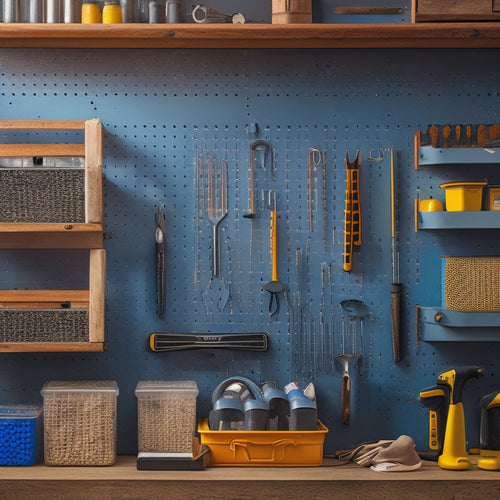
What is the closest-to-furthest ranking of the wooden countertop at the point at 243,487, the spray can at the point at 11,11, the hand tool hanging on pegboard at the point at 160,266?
1. the wooden countertop at the point at 243,487
2. the spray can at the point at 11,11
3. the hand tool hanging on pegboard at the point at 160,266

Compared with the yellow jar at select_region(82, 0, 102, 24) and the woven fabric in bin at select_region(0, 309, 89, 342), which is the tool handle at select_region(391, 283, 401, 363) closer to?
the woven fabric in bin at select_region(0, 309, 89, 342)

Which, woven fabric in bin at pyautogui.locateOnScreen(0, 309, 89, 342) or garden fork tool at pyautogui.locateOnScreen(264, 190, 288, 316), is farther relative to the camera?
garden fork tool at pyautogui.locateOnScreen(264, 190, 288, 316)

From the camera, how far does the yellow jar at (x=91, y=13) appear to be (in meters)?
2.90

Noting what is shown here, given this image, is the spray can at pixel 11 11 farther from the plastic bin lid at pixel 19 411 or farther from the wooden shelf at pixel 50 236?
the plastic bin lid at pixel 19 411

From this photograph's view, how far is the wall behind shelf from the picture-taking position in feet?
10.2

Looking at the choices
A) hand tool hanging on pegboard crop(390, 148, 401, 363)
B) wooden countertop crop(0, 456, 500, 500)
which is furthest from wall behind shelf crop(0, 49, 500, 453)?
wooden countertop crop(0, 456, 500, 500)

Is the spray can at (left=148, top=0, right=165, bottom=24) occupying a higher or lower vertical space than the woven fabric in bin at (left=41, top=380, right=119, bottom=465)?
higher

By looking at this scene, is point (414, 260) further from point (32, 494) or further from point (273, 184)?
point (32, 494)

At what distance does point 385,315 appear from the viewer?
3.13 m

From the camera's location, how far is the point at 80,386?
2932 millimetres

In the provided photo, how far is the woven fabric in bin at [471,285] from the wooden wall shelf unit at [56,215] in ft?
4.35

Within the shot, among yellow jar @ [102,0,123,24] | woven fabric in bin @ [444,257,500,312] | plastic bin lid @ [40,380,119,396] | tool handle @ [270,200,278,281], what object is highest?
yellow jar @ [102,0,123,24]

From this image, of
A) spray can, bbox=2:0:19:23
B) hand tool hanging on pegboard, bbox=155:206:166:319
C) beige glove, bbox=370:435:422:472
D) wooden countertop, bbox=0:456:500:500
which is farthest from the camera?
hand tool hanging on pegboard, bbox=155:206:166:319

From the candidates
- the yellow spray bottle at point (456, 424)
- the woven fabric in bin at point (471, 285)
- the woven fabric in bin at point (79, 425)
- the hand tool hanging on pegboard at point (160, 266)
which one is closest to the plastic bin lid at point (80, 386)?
the woven fabric in bin at point (79, 425)
